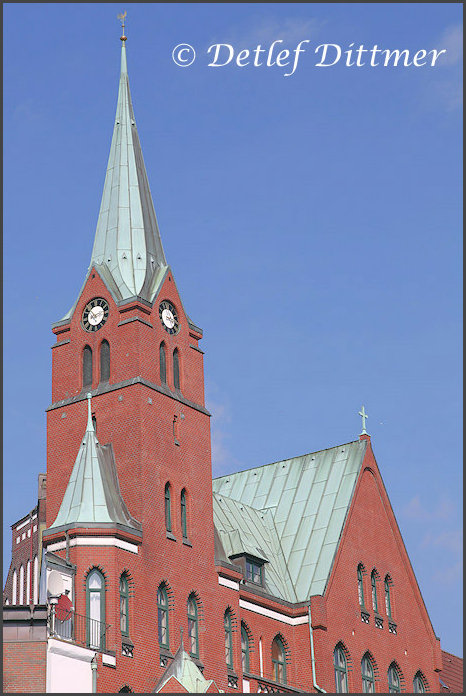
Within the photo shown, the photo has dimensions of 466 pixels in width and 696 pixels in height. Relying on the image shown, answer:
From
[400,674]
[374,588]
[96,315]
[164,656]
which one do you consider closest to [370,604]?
[374,588]

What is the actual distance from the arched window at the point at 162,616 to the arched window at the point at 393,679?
16.1m

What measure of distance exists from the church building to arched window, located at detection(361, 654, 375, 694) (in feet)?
0.31

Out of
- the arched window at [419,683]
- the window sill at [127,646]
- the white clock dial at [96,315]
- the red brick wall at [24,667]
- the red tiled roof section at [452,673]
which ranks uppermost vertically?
the white clock dial at [96,315]

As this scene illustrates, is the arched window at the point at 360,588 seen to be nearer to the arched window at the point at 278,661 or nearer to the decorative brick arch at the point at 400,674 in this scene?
the decorative brick arch at the point at 400,674

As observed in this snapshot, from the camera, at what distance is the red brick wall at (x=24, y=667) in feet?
191

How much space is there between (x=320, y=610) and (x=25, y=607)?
1841cm

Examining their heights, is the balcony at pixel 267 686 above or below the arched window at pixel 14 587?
below

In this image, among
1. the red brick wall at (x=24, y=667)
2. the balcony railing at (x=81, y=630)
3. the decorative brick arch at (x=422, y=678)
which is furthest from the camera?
the decorative brick arch at (x=422, y=678)

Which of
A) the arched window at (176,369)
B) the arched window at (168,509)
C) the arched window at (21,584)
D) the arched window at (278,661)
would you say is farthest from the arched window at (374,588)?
the arched window at (21,584)

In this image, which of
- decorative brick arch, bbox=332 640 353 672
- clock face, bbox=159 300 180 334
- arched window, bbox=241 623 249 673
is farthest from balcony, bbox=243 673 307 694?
clock face, bbox=159 300 180 334

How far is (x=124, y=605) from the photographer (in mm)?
63688

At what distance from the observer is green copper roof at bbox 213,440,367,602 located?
76.1 meters

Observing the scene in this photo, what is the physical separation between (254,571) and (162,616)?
9.56 metres

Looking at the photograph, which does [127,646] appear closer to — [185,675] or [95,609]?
[95,609]
